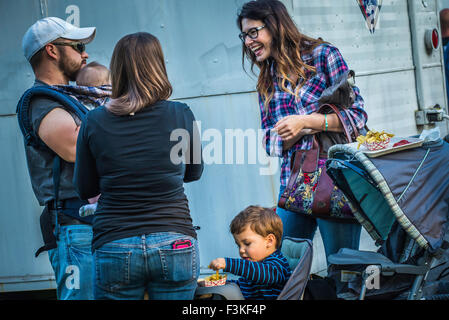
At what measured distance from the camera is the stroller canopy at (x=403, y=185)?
2.88 meters

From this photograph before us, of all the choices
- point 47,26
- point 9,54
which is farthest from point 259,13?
point 9,54

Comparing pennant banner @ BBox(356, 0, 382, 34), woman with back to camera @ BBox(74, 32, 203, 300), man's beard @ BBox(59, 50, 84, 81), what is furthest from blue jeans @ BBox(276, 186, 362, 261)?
pennant banner @ BBox(356, 0, 382, 34)

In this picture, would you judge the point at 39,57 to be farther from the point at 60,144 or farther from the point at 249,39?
the point at 249,39

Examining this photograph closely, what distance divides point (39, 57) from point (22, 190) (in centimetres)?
202

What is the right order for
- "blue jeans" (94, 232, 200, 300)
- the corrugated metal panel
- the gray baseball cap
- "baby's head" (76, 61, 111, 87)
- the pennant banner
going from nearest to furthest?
"blue jeans" (94, 232, 200, 300)
the gray baseball cap
"baby's head" (76, 61, 111, 87)
the corrugated metal panel
the pennant banner

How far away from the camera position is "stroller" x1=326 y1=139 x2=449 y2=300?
9.49ft

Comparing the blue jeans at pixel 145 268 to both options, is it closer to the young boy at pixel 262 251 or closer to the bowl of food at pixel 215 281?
the bowl of food at pixel 215 281

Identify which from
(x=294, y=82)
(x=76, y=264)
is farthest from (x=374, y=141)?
(x=76, y=264)

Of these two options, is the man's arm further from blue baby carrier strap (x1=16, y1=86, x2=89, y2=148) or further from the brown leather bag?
the brown leather bag

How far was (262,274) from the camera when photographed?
269 centimetres

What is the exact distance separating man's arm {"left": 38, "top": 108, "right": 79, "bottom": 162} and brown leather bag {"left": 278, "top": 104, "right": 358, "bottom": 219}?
120 cm

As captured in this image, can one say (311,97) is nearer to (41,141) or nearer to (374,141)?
(374,141)

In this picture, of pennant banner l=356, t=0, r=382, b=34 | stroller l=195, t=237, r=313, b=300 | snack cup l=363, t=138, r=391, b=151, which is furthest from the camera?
pennant banner l=356, t=0, r=382, b=34

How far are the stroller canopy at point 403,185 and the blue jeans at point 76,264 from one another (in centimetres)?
132
